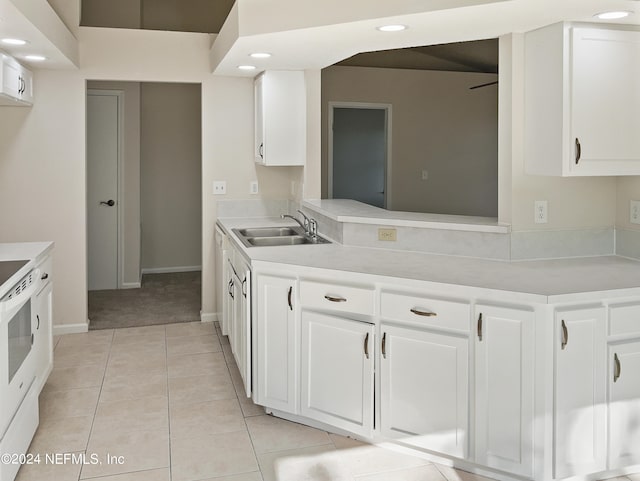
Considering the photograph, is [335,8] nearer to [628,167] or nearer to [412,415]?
[628,167]

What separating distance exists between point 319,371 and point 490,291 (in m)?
0.94

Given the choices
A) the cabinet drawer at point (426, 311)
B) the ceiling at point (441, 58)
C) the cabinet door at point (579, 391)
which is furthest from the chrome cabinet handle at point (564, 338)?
the ceiling at point (441, 58)

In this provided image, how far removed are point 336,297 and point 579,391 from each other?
108cm

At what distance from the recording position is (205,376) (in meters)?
3.64

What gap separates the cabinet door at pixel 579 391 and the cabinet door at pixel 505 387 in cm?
11

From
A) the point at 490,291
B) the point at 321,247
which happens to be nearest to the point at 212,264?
the point at 321,247

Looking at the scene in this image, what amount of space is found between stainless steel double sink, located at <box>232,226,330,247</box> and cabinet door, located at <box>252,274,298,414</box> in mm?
577

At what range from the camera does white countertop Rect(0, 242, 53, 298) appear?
102 inches

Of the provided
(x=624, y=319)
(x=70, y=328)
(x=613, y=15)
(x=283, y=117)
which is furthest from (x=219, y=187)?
(x=624, y=319)

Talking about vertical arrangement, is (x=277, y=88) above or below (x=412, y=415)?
above

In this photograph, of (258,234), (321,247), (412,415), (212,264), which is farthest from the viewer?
(212,264)

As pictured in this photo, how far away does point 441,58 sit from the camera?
23.2 feet

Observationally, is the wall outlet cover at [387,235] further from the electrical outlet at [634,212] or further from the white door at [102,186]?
the white door at [102,186]

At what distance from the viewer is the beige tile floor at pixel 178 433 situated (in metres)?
2.52
